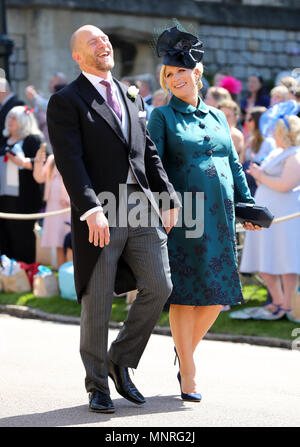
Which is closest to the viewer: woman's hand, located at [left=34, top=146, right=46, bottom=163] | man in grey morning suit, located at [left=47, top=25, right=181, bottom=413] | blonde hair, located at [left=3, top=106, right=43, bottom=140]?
man in grey morning suit, located at [left=47, top=25, right=181, bottom=413]

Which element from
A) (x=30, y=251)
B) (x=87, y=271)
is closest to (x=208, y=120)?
(x=87, y=271)

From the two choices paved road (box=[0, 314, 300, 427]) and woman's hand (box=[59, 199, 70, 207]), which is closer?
paved road (box=[0, 314, 300, 427])

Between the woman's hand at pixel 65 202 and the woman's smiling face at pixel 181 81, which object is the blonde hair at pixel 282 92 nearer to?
the woman's hand at pixel 65 202

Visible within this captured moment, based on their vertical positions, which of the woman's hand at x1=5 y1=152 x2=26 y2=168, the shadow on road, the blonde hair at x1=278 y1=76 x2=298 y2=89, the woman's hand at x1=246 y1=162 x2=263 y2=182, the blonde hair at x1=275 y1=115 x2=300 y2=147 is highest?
the blonde hair at x1=278 y1=76 x2=298 y2=89

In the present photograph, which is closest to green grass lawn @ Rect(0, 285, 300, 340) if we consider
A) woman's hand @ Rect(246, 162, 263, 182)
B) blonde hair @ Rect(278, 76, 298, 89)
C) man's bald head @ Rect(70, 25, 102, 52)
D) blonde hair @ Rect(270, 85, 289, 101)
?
woman's hand @ Rect(246, 162, 263, 182)

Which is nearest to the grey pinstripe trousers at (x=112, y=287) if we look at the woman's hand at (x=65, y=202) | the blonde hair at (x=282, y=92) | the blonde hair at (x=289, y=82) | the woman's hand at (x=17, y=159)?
the blonde hair at (x=282, y=92)

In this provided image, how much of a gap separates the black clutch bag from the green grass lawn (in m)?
2.34

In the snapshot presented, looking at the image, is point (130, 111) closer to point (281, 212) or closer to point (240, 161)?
point (281, 212)

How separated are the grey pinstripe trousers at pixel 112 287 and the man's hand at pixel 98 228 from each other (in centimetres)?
10

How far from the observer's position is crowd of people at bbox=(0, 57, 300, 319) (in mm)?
9062

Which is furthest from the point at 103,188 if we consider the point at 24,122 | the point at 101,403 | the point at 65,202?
the point at 24,122

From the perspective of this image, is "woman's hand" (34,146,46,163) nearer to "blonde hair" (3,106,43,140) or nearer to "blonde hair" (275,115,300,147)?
"blonde hair" (3,106,43,140)

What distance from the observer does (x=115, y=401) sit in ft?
19.6

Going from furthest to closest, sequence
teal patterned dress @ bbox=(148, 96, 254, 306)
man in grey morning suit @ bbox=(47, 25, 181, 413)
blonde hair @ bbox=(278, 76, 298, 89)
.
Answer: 1. blonde hair @ bbox=(278, 76, 298, 89)
2. teal patterned dress @ bbox=(148, 96, 254, 306)
3. man in grey morning suit @ bbox=(47, 25, 181, 413)
